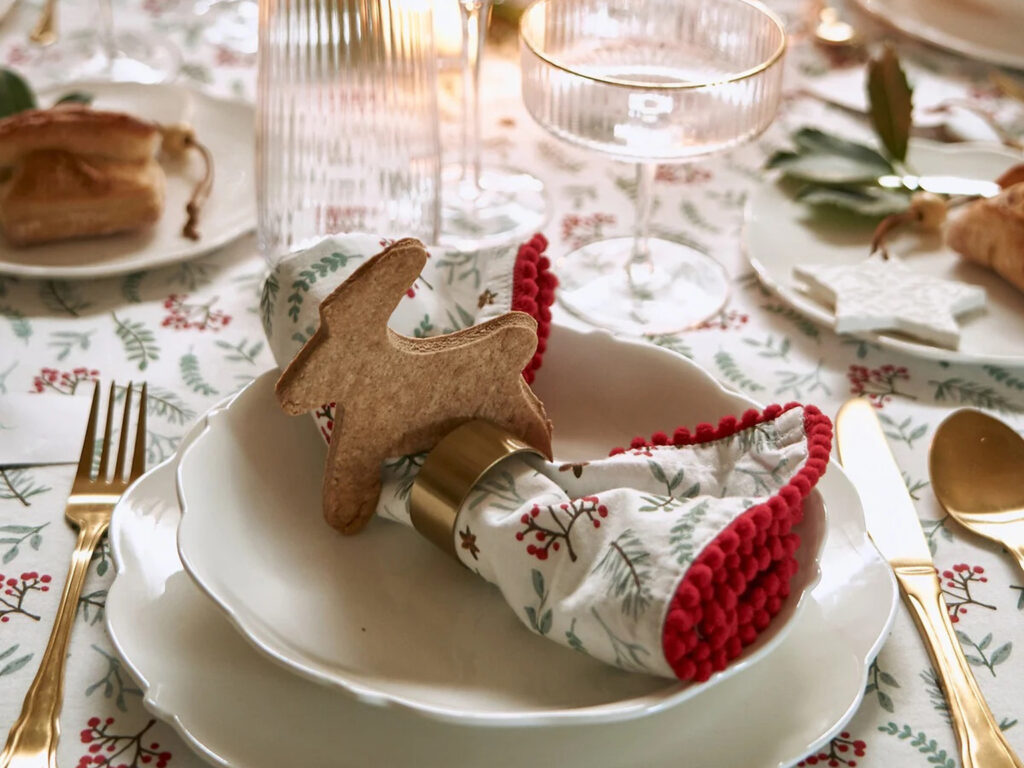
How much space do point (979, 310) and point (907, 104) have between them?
24 centimetres

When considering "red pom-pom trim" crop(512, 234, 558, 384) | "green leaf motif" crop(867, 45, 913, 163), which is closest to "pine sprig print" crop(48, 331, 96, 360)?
"red pom-pom trim" crop(512, 234, 558, 384)

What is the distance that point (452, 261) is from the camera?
2.19 ft

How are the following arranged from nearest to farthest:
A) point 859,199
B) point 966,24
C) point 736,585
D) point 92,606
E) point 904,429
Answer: point 736,585 → point 92,606 → point 904,429 → point 859,199 → point 966,24

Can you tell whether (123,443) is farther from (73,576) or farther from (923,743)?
(923,743)

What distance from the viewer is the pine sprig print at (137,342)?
2.59 ft

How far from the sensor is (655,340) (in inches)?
32.6

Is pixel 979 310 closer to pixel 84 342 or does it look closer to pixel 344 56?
pixel 344 56

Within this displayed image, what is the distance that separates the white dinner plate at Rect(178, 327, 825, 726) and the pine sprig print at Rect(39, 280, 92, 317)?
0.29 m

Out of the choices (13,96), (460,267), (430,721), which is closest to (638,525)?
(430,721)

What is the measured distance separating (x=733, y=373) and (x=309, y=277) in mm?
327

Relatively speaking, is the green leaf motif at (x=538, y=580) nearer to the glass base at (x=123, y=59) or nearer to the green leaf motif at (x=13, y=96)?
the green leaf motif at (x=13, y=96)

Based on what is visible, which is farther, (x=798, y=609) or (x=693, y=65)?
(x=693, y=65)

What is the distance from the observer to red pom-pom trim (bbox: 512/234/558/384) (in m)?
0.64

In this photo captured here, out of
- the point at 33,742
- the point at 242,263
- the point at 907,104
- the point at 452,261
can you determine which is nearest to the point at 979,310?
the point at 907,104
